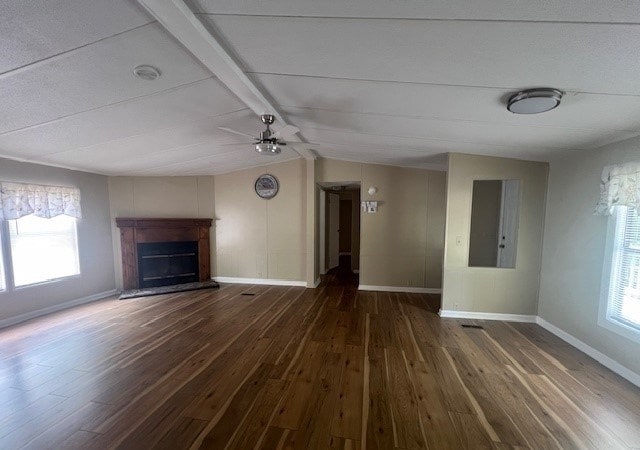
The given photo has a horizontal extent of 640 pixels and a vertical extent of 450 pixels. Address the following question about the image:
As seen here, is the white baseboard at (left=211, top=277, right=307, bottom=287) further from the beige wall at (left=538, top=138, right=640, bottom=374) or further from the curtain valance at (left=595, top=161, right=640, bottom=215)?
the curtain valance at (left=595, top=161, right=640, bottom=215)

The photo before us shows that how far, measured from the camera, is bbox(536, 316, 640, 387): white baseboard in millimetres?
2359

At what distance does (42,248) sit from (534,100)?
6.25 metres

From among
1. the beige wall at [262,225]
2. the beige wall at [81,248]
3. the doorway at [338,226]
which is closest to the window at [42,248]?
the beige wall at [81,248]

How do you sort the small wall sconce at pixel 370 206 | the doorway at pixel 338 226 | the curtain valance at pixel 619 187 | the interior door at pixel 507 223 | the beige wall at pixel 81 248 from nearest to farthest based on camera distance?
1. the curtain valance at pixel 619 187
2. the beige wall at pixel 81 248
3. the interior door at pixel 507 223
4. the small wall sconce at pixel 370 206
5. the doorway at pixel 338 226

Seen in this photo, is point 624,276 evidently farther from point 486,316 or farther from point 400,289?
point 400,289

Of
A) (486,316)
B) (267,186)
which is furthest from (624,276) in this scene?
(267,186)

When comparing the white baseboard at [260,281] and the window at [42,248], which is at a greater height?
the window at [42,248]

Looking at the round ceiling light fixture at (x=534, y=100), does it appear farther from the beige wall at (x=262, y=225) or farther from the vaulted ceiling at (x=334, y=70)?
the beige wall at (x=262, y=225)

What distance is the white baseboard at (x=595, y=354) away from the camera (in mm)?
2359

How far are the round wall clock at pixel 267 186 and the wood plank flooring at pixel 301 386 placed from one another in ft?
8.73

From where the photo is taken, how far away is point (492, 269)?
374cm

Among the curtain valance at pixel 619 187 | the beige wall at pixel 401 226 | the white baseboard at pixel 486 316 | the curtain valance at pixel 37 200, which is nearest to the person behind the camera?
the curtain valance at pixel 619 187

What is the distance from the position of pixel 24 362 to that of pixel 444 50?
452 cm

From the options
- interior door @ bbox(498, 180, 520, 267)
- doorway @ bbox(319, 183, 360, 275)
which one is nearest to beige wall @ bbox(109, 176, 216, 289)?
doorway @ bbox(319, 183, 360, 275)
